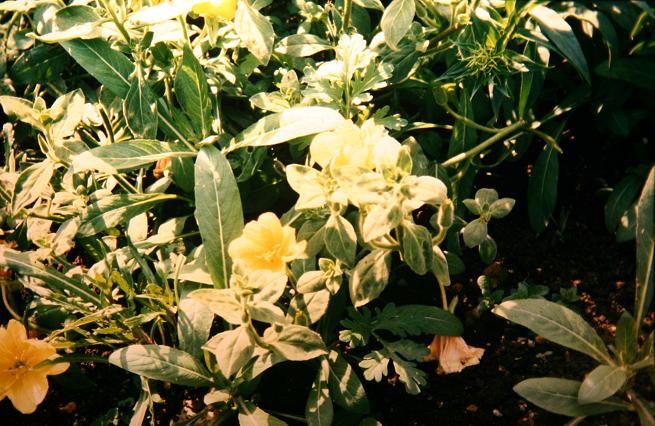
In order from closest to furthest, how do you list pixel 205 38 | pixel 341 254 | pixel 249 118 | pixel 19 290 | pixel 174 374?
pixel 341 254, pixel 174 374, pixel 205 38, pixel 249 118, pixel 19 290

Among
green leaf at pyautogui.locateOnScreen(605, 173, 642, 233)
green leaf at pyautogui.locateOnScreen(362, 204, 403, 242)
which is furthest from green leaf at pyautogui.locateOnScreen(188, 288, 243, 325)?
green leaf at pyautogui.locateOnScreen(605, 173, 642, 233)

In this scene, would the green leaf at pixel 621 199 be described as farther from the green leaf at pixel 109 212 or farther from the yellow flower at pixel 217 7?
the green leaf at pixel 109 212

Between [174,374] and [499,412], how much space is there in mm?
860

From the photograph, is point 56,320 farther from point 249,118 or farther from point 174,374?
point 249,118

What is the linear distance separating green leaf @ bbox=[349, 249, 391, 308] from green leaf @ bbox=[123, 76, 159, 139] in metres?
0.65

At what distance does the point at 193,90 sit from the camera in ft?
4.56

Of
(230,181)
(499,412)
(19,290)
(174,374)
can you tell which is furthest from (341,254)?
(19,290)

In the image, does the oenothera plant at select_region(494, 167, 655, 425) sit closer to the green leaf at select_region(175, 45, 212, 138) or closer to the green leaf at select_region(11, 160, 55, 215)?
the green leaf at select_region(175, 45, 212, 138)

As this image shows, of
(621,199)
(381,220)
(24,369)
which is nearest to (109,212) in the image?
(24,369)

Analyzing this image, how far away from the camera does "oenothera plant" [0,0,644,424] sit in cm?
118

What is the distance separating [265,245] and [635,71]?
1.01 m

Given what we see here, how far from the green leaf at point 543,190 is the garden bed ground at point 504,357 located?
0.10 m

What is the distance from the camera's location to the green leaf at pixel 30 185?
1.42 meters

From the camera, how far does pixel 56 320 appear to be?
1.62 meters
